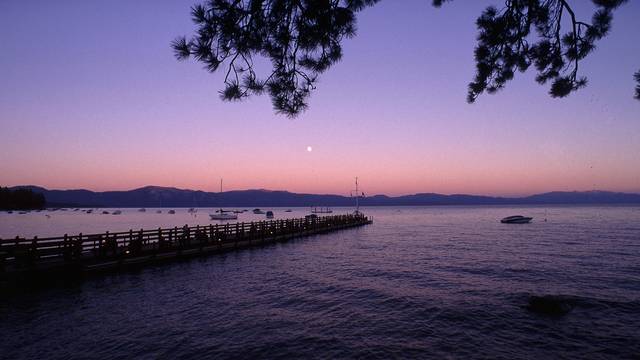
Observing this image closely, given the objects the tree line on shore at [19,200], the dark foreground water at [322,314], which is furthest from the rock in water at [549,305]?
the tree line on shore at [19,200]

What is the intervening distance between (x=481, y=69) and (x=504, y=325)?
38.1 feet

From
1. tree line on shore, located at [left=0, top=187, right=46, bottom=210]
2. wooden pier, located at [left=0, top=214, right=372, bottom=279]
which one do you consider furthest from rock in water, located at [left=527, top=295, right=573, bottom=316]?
tree line on shore, located at [left=0, top=187, right=46, bottom=210]

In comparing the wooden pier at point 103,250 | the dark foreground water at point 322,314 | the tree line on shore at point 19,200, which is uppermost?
the tree line on shore at point 19,200

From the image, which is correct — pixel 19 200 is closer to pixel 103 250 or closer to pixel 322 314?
pixel 103 250

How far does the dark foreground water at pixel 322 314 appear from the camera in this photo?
12.5 meters

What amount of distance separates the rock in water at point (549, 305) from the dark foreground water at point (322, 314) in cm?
52

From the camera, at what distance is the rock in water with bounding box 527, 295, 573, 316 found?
1667 centimetres

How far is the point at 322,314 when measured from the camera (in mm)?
16609

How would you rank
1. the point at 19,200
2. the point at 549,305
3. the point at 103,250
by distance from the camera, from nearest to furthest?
1. the point at 549,305
2. the point at 103,250
3. the point at 19,200

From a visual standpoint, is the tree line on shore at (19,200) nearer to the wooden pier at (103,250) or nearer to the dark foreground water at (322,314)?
the wooden pier at (103,250)

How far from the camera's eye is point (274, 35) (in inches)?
271

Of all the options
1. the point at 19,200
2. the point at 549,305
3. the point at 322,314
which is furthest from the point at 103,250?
the point at 19,200

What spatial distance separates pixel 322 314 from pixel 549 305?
10.3 m

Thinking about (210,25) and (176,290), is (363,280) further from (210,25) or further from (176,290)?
(210,25)
